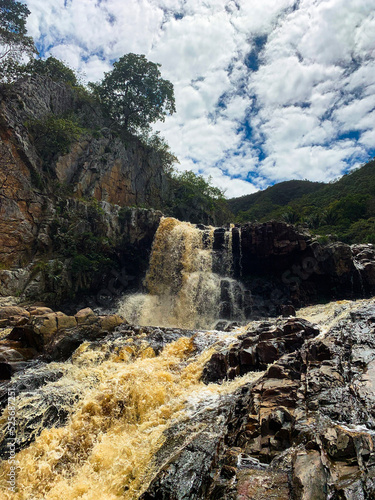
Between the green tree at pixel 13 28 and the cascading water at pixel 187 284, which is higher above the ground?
the green tree at pixel 13 28

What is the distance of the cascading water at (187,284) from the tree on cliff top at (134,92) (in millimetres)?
16970

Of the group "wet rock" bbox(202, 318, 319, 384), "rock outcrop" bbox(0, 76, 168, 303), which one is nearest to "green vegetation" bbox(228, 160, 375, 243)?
"rock outcrop" bbox(0, 76, 168, 303)

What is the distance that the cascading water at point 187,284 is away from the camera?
62.2ft

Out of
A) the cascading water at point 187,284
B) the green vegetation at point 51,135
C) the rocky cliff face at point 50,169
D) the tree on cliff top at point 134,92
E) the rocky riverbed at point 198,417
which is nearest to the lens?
the rocky riverbed at point 198,417

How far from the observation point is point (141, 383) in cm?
727

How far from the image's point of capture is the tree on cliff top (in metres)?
32.0

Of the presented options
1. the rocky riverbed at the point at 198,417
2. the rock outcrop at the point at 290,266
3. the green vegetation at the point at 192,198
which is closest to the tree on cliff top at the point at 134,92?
the green vegetation at the point at 192,198

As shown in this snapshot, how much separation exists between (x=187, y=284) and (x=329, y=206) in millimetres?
34943

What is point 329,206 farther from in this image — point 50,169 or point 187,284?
point 50,169

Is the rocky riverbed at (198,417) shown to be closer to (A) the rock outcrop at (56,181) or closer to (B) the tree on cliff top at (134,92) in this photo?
(A) the rock outcrop at (56,181)

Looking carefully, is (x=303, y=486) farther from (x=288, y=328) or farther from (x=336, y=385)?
(x=288, y=328)

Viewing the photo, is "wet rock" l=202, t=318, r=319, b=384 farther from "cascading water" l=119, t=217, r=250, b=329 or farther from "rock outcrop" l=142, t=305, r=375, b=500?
"cascading water" l=119, t=217, r=250, b=329

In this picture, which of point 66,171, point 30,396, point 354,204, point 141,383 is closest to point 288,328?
point 141,383

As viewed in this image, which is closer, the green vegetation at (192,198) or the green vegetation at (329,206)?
the green vegetation at (192,198)
